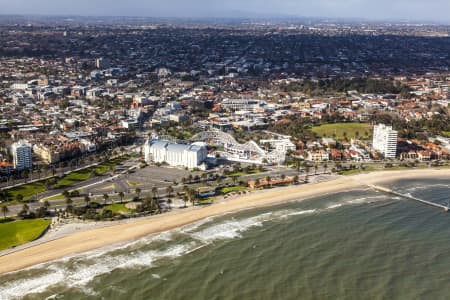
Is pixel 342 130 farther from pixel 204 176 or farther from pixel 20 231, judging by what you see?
pixel 20 231

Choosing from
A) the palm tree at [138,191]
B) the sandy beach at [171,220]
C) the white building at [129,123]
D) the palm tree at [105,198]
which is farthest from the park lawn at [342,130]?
the palm tree at [105,198]

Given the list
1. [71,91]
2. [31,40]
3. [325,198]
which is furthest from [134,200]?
[31,40]

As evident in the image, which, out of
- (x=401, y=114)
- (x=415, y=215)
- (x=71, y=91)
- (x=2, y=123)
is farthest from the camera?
(x=71, y=91)

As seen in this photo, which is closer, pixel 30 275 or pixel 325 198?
pixel 30 275

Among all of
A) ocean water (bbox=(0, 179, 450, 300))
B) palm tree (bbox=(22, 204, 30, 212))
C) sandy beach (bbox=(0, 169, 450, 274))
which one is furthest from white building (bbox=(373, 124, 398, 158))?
palm tree (bbox=(22, 204, 30, 212))

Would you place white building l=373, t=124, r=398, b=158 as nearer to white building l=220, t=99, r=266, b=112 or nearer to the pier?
the pier

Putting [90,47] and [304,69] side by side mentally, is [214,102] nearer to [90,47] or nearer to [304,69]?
[304,69]
